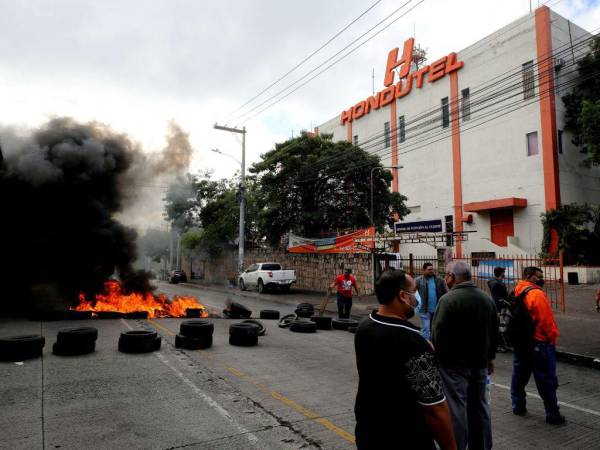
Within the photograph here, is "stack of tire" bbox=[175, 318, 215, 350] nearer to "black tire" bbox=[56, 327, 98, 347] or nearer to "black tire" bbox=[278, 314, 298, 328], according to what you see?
"black tire" bbox=[56, 327, 98, 347]

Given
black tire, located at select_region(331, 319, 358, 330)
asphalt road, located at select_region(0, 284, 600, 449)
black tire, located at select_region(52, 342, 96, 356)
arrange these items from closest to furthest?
asphalt road, located at select_region(0, 284, 600, 449), black tire, located at select_region(52, 342, 96, 356), black tire, located at select_region(331, 319, 358, 330)

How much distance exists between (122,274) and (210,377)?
36.2ft

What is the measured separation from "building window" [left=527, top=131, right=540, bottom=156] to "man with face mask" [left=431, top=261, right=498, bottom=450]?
2513cm

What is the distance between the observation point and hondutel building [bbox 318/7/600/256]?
24.2 meters

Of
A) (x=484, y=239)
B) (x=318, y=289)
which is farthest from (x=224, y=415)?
(x=484, y=239)

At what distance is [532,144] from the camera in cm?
2505

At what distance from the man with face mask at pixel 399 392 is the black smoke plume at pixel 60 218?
13068mm

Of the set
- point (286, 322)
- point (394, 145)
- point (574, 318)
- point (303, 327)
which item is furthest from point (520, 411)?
point (394, 145)

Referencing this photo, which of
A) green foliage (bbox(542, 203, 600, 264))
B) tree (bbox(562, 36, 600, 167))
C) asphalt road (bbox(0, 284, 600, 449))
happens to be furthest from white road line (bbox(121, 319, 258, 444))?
tree (bbox(562, 36, 600, 167))

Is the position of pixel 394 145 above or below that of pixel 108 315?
above

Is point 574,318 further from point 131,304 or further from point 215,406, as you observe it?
point 131,304

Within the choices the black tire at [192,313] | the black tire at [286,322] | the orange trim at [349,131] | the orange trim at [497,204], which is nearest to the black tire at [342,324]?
the black tire at [286,322]

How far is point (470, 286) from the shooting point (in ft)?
12.5

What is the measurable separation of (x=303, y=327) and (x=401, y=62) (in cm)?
3027
